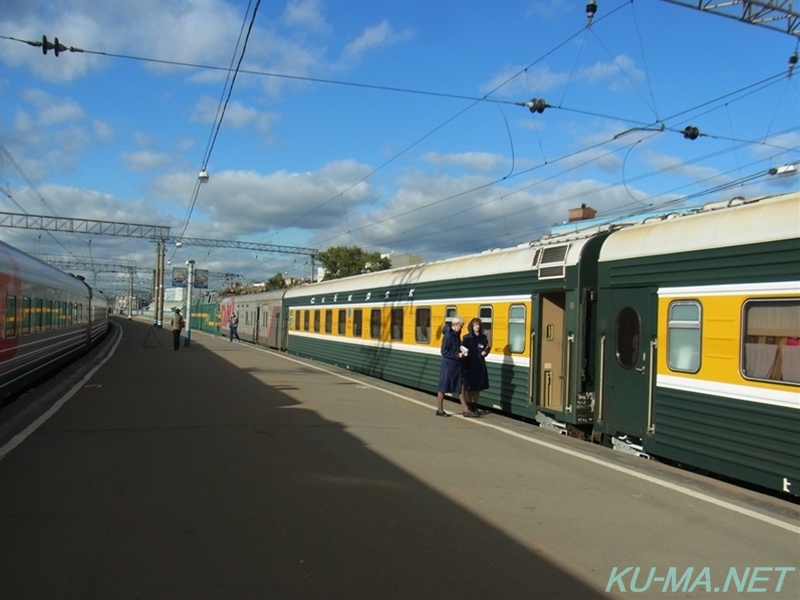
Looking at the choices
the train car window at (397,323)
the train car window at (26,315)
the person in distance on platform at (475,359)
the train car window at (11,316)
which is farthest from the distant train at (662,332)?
the train car window at (26,315)

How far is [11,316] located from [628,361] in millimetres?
10744

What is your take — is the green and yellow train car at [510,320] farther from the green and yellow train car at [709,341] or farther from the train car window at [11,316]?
the train car window at [11,316]

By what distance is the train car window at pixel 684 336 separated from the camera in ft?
26.1

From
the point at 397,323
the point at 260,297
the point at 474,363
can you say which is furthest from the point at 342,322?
the point at 260,297

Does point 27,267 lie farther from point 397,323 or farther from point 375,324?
point 375,324

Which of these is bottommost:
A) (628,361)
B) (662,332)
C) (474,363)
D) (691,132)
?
(474,363)

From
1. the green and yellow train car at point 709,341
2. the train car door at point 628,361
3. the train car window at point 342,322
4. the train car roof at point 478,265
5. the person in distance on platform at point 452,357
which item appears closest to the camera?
the green and yellow train car at point 709,341

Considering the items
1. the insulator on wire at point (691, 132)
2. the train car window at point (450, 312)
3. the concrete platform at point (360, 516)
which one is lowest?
the concrete platform at point (360, 516)

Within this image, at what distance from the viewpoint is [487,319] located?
43.2 ft

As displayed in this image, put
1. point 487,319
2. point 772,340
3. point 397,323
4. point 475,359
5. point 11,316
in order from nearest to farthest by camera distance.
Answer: point 772,340 → point 475,359 → point 11,316 → point 487,319 → point 397,323

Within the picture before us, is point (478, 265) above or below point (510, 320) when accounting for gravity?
above

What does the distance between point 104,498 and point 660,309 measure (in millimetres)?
6370
